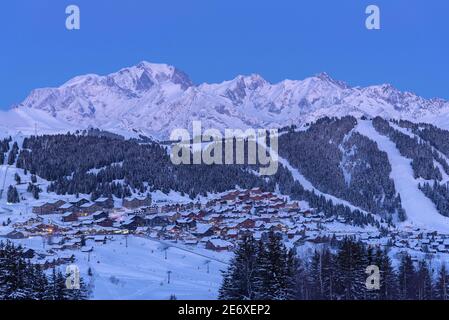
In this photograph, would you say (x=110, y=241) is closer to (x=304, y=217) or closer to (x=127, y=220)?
(x=127, y=220)

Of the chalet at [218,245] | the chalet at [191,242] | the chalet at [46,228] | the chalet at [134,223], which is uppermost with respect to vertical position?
the chalet at [134,223]

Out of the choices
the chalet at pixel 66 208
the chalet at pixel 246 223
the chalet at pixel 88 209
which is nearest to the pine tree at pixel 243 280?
the chalet at pixel 246 223

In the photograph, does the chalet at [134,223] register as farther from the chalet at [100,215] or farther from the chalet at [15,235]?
the chalet at [15,235]

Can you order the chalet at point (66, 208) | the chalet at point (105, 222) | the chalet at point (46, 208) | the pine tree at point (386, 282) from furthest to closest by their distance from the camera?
the chalet at point (66, 208)
the chalet at point (46, 208)
the chalet at point (105, 222)
the pine tree at point (386, 282)

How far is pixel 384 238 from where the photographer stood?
467 ft

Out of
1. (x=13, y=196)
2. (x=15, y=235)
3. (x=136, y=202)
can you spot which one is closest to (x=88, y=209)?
(x=13, y=196)

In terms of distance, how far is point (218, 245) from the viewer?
10900 cm

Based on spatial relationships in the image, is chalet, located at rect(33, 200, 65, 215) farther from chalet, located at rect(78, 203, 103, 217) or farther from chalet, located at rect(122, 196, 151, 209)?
chalet, located at rect(122, 196, 151, 209)

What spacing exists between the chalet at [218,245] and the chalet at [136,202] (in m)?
64.2

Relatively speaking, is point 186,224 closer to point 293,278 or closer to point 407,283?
point 407,283

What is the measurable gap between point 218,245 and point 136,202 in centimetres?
7096

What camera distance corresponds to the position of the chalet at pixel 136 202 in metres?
173

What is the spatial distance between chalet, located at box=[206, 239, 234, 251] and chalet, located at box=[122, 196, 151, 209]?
64.2 metres
